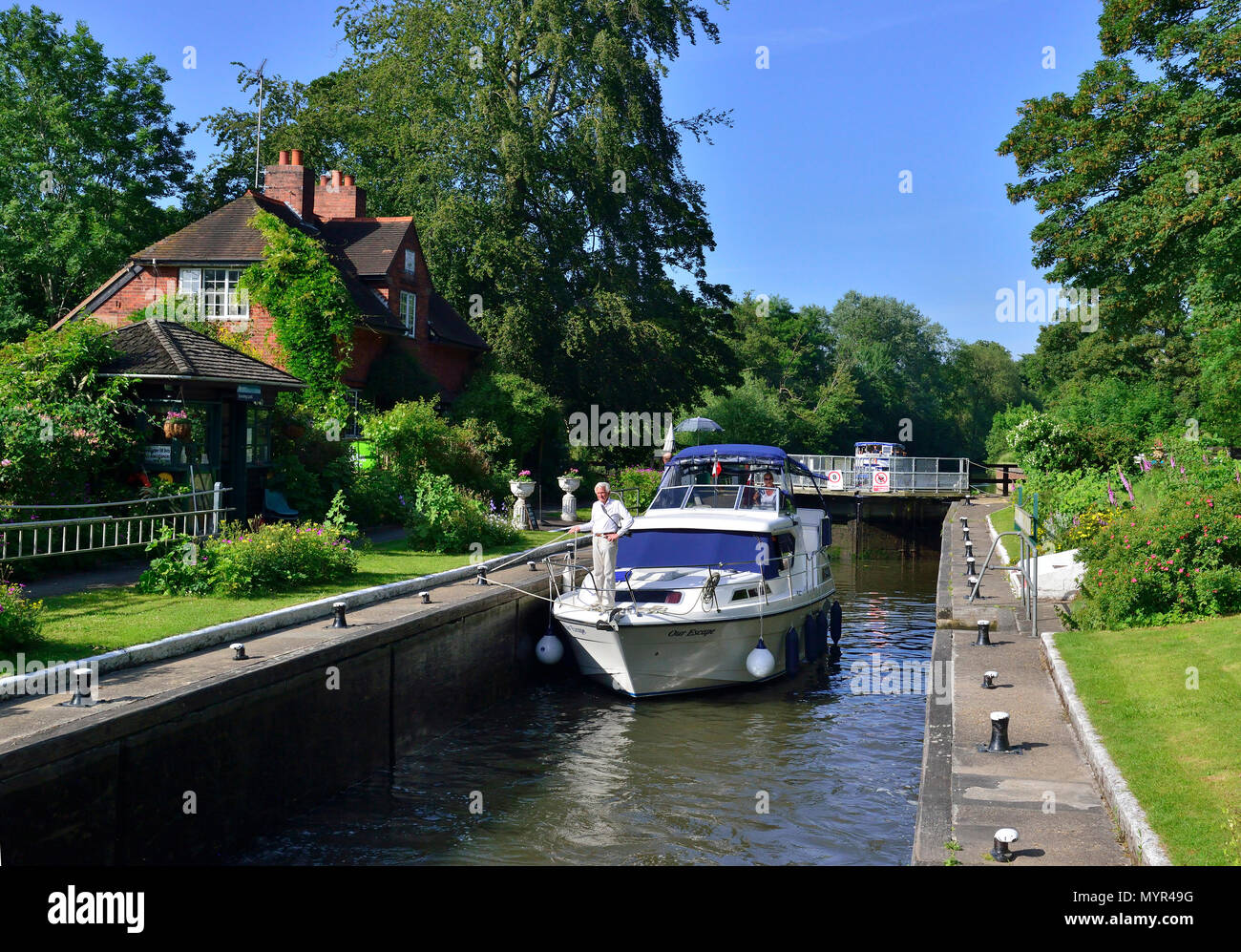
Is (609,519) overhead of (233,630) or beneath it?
overhead

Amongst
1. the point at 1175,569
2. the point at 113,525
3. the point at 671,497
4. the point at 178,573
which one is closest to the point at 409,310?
the point at 671,497

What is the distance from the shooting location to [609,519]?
56.4 ft

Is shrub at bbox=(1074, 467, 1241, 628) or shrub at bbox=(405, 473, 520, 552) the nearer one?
shrub at bbox=(1074, 467, 1241, 628)

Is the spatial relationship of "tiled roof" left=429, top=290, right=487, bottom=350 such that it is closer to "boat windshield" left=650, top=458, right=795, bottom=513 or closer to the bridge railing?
the bridge railing

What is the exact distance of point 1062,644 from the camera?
45.4ft

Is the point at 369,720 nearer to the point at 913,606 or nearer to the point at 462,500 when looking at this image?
the point at 462,500

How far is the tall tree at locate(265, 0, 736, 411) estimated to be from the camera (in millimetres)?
39344

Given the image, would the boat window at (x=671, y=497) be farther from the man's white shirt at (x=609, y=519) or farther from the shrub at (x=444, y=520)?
A: the man's white shirt at (x=609, y=519)

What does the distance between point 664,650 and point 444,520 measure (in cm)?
720

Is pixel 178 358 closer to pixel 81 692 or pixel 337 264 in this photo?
pixel 81 692

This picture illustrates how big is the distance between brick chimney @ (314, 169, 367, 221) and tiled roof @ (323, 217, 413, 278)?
1015 millimetres

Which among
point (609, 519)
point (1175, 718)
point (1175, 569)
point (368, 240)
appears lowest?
point (1175, 718)

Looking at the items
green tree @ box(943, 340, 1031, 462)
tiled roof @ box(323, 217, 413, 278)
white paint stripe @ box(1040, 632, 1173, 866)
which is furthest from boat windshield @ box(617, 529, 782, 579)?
green tree @ box(943, 340, 1031, 462)
